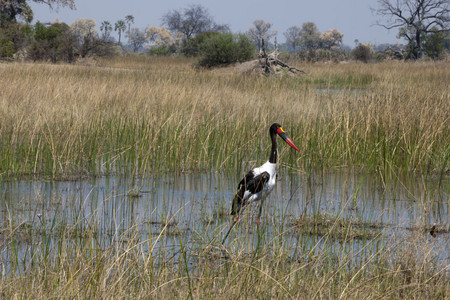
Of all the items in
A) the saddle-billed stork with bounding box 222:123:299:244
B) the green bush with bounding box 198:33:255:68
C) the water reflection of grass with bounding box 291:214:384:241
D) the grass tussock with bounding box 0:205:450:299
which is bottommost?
the water reflection of grass with bounding box 291:214:384:241

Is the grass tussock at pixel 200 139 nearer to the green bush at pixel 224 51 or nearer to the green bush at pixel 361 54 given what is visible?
the green bush at pixel 224 51

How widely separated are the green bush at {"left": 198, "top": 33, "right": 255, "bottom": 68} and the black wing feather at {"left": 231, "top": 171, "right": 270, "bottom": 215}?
757 inches

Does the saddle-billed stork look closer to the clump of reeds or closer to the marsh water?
the marsh water

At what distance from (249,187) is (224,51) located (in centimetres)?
1997

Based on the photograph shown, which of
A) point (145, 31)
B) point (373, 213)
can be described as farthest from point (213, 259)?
point (145, 31)

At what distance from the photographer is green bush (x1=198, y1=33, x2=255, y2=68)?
24.8 metres

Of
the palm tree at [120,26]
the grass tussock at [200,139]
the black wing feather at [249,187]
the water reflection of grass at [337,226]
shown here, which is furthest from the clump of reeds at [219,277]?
the palm tree at [120,26]

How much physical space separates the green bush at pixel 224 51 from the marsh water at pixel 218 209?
58.3 ft

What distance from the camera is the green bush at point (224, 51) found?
976 inches

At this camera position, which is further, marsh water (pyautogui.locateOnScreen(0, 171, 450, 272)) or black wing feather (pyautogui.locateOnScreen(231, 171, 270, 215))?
black wing feather (pyautogui.locateOnScreen(231, 171, 270, 215))

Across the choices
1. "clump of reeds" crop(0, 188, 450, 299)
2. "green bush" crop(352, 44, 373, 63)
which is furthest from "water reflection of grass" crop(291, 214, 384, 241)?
"green bush" crop(352, 44, 373, 63)

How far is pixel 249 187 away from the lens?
539cm

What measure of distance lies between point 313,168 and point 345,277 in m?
3.91

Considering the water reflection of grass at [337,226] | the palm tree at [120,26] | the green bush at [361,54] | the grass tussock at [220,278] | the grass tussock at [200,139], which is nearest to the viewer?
the grass tussock at [220,278]
